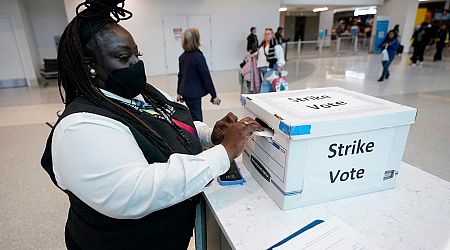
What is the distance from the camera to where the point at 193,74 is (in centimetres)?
312

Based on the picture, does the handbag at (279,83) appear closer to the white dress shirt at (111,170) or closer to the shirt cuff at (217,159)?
the shirt cuff at (217,159)

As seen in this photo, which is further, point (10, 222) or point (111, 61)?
point (10, 222)

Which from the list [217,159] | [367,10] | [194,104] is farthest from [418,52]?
[217,159]

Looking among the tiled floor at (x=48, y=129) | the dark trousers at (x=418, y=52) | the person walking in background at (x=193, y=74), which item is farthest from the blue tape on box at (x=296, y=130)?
the dark trousers at (x=418, y=52)

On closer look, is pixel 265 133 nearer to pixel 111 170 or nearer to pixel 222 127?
Answer: pixel 222 127

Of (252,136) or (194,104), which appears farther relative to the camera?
(194,104)

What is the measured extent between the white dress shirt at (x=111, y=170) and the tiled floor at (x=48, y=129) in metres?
1.48

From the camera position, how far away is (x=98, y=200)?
0.65m

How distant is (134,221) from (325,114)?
67cm

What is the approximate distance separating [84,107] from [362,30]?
23.3m

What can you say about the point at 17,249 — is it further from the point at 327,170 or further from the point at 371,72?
the point at 371,72

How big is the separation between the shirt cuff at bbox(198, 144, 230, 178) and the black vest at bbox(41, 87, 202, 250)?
13 centimetres

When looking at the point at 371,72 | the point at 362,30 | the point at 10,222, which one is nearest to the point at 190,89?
the point at 10,222

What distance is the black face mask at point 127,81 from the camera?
814 mm
